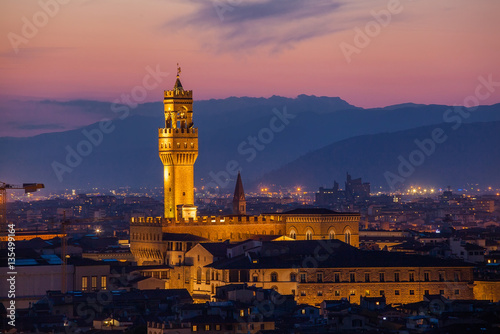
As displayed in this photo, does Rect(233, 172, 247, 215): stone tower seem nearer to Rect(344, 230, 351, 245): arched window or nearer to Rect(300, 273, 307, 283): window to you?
→ Rect(344, 230, 351, 245): arched window

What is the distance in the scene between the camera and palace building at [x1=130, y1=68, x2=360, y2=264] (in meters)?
95.5

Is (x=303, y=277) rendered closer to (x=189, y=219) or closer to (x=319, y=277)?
(x=319, y=277)

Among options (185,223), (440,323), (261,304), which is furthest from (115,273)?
(440,323)

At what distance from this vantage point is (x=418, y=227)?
18500 cm

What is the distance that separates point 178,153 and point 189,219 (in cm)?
540

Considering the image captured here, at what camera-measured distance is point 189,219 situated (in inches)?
3762

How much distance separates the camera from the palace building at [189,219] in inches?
3760

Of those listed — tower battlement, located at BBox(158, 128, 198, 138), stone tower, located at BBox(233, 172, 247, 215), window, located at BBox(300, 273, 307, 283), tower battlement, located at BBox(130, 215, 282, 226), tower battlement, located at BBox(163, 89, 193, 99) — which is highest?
tower battlement, located at BBox(163, 89, 193, 99)

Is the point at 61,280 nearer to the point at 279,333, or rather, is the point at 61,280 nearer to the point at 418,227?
the point at 279,333

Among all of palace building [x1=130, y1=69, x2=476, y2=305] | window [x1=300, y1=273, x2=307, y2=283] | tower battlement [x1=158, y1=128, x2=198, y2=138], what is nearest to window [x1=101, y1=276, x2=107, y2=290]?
palace building [x1=130, y1=69, x2=476, y2=305]

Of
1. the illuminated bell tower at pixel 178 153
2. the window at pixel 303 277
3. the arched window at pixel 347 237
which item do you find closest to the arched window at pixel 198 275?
the window at pixel 303 277

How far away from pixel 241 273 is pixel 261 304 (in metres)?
9.89

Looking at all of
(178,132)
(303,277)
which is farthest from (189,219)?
(303,277)

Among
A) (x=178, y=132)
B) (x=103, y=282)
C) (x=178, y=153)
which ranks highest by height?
(x=178, y=132)
